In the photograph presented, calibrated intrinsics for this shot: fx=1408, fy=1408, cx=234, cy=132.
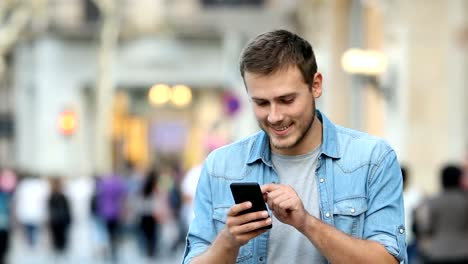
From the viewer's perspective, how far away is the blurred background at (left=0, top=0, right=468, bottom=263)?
1702 cm

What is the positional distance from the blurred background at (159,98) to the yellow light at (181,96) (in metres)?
0.08

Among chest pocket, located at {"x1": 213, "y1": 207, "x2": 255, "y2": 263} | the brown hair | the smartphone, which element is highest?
the brown hair

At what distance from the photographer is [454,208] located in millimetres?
10930

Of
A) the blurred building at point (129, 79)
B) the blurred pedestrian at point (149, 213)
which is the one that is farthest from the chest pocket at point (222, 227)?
the blurred building at point (129, 79)

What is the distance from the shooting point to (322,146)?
4305mm

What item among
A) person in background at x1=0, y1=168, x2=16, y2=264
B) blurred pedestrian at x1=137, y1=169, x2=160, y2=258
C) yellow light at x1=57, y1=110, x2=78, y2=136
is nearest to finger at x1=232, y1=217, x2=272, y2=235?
person in background at x1=0, y1=168, x2=16, y2=264

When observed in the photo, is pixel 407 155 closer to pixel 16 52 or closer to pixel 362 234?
pixel 362 234

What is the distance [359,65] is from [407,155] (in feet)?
9.05

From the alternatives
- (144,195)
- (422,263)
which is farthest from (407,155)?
(144,195)

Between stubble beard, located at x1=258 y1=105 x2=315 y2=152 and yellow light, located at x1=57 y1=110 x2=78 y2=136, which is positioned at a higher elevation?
stubble beard, located at x1=258 y1=105 x2=315 y2=152

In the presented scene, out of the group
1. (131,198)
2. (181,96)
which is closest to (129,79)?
(181,96)

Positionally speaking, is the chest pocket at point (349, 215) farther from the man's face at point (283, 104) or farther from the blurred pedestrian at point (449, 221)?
the blurred pedestrian at point (449, 221)

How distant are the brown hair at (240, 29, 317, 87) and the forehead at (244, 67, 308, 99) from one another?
1cm

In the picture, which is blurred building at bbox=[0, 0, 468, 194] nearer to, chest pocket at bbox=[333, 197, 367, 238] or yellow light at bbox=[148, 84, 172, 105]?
yellow light at bbox=[148, 84, 172, 105]
